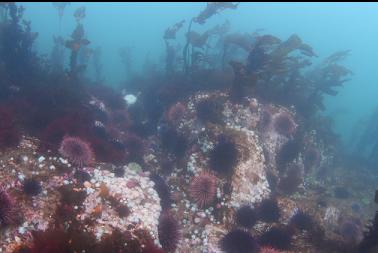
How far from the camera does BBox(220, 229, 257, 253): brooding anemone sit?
773cm

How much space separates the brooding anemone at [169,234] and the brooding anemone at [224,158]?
9.17ft

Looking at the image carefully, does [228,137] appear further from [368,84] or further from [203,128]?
[368,84]

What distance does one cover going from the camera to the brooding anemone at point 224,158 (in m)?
10.3

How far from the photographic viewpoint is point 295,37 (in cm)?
1648

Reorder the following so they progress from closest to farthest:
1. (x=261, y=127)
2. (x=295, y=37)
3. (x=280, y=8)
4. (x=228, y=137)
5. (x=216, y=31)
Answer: (x=228, y=137)
(x=261, y=127)
(x=295, y=37)
(x=216, y=31)
(x=280, y=8)

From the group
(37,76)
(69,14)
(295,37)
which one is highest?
(69,14)

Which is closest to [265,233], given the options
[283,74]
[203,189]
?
[203,189]

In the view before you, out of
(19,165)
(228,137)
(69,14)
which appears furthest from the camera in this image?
(69,14)

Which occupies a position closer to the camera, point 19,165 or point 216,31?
point 19,165

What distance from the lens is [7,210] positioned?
6.40 m

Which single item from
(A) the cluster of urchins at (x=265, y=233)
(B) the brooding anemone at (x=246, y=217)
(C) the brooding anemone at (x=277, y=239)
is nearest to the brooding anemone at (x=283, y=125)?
(A) the cluster of urchins at (x=265, y=233)

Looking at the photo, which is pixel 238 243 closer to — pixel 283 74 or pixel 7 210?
pixel 7 210

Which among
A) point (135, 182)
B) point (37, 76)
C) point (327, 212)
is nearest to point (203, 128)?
point (135, 182)

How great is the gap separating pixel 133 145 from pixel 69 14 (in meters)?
186
